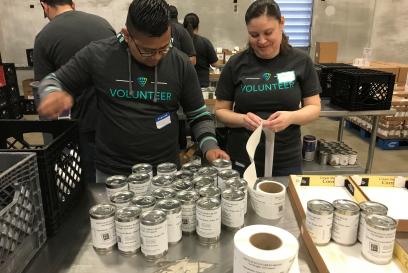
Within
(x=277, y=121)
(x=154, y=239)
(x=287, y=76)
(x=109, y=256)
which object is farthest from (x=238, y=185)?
(x=287, y=76)

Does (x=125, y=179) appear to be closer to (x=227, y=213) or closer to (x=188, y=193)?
(x=188, y=193)

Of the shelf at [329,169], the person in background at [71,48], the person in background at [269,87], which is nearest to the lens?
the person in background at [269,87]

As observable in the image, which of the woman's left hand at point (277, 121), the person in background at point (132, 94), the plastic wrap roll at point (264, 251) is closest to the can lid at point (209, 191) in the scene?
the plastic wrap roll at point (264, 251)

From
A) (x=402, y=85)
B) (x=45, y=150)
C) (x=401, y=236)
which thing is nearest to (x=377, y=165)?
(x=402, y=85)

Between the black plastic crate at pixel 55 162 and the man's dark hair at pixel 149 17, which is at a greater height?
the man's dark hair at pixel 149 17

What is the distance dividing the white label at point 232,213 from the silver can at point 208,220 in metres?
0.04

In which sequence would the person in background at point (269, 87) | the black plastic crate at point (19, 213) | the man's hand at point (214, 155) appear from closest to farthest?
1. the black plastic crate at point (19, 213)
2. the man's hand at point (214, 155)
3. the person in background at point (269, 87)

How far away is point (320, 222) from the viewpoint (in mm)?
888

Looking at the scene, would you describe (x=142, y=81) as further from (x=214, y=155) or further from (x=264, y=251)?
(x=264, y=251)

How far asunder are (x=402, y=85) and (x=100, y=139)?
4.23 metres

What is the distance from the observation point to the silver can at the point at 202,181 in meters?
1.04

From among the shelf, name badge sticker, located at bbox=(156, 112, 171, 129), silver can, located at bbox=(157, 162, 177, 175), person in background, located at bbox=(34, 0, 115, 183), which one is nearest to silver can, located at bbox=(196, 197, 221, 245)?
silver can, located at bbox=(157, 162, 177, 175)

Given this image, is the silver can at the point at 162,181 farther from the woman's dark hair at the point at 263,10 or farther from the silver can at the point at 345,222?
the woman's dark hair at the point at 263,10

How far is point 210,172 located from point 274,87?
70cm
